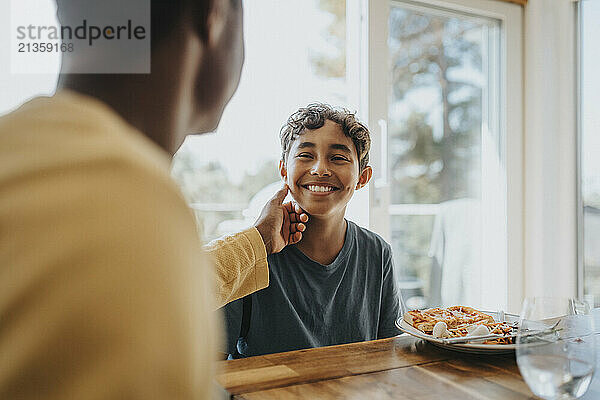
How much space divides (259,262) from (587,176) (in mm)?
2086

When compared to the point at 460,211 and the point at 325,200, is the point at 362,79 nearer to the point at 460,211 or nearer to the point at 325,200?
the point at 460,211

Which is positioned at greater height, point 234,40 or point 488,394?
point 234,40

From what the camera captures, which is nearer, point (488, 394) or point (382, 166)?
point (488, 394)

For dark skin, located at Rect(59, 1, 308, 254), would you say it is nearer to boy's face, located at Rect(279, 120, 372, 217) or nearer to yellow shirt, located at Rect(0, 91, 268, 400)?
yellow shirt, located at Rect(0, 91, 268, 400)

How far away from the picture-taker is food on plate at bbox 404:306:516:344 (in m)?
1.16

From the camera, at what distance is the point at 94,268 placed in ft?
0.71

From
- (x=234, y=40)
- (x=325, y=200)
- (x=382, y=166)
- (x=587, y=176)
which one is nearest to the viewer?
(x=234, y=40)

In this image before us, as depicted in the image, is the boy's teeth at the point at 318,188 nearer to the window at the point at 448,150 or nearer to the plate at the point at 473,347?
the plate at the point at 473,347

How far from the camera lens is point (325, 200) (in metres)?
1.60

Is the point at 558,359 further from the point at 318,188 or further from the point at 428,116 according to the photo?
the point at 428,116

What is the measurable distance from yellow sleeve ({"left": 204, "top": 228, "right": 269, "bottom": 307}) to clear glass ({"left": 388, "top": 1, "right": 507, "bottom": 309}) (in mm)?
1456

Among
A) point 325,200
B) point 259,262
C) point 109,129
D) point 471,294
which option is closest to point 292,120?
point 325,200

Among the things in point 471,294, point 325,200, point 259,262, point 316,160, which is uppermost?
point 316,160

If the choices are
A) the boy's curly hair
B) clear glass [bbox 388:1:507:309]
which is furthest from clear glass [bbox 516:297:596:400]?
clear glass [bbox 388:1:507:309]
